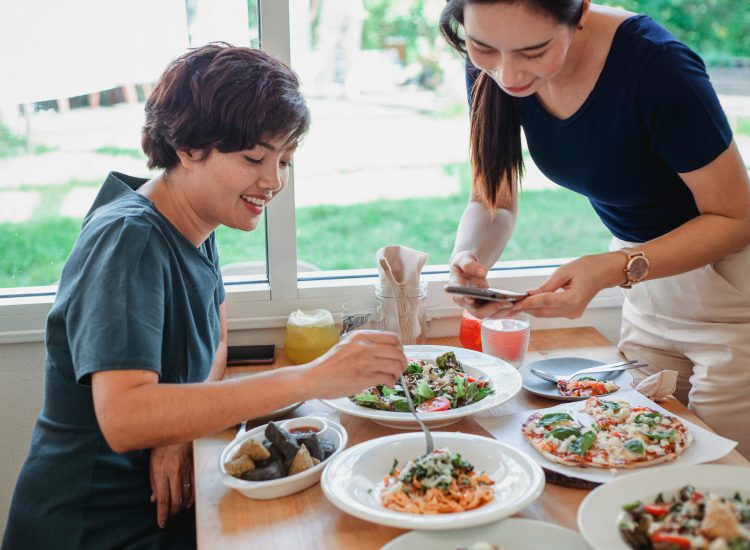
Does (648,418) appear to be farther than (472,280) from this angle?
No

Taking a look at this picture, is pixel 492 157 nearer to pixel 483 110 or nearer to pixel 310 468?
pixel 483 110

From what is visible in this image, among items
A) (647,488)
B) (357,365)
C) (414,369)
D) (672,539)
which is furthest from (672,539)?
(414,369)

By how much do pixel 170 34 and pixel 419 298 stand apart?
3.30 feet

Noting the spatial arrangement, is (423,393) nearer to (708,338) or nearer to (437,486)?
(437,486)

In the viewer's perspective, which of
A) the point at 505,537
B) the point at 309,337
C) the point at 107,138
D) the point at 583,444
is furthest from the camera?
the point at 107,138

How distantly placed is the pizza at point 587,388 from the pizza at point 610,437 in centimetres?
15

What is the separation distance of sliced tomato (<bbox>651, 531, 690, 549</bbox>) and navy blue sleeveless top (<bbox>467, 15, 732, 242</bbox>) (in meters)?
0.80

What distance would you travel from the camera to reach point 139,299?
1.30 meters

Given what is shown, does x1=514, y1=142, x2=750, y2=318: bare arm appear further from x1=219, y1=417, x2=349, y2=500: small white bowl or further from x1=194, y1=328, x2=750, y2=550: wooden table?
x1=219, y1=417, x2=349, y2=500: small white bowl

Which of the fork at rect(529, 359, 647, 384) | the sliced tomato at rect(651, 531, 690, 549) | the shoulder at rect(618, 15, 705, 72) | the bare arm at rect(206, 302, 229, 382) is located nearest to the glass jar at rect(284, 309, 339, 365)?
the bare arm at rect(206, 302, 229, 382)

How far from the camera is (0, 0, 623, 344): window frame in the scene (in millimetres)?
2090

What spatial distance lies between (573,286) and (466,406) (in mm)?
315

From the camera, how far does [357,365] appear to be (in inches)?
52.7

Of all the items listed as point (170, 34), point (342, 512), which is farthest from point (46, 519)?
point (170, 34)
